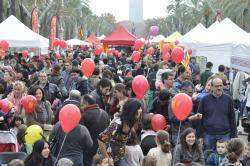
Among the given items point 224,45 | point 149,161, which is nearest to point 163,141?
point 149,161

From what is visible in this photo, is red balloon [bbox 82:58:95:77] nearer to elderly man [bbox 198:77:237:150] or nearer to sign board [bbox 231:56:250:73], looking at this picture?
sign board [bbox 231:56:250:73]

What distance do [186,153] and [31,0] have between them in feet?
116

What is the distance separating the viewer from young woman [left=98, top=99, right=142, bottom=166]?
21.4ft

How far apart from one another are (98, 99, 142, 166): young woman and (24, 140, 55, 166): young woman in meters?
0.61

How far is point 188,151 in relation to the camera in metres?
7.23

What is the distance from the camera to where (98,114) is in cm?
748

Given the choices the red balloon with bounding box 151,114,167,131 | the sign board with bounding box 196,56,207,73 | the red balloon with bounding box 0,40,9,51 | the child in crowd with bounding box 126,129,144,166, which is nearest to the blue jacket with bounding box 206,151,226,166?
the red balloon with bounding box 151,114,167,131

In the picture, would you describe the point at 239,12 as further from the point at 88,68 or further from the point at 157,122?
the point at 157,122

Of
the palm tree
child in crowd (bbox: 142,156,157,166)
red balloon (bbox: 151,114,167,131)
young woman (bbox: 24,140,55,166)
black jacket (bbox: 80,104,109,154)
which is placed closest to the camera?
young woman (bbox: 24,140,55,166)

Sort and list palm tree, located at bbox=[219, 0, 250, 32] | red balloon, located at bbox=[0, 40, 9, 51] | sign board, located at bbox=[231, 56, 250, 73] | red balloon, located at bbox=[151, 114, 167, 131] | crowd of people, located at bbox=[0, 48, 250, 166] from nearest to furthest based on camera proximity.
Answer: crowd of people, located at bbox=[0, 48, 250, 166] < red balloon, located at bbox=[151, 114, 167, 131] < sign board, located at bbox=[231, 56, 250, 73] < red balloon, located at bbox=[0, 40, 9, 51] < palm tree, located at bbox=[219, 0, 250, 32]

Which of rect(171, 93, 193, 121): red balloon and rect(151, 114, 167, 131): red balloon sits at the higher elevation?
rect(171, 93, 193, 121): red balloon

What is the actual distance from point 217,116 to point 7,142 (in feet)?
9.83

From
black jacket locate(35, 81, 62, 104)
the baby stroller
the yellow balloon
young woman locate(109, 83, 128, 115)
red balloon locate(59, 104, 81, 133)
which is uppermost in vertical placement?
young woman locate(109, 83, 128, 115)

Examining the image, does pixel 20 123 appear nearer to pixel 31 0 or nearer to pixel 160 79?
pixel 160 79
